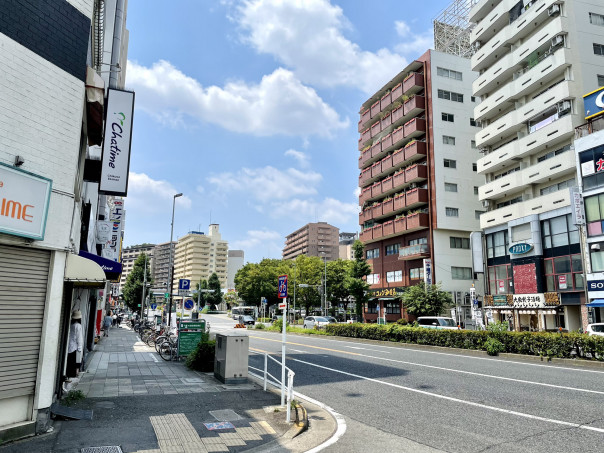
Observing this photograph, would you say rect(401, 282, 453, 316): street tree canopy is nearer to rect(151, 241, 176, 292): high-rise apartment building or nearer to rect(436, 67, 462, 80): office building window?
rect(436, 67, 462, 80): office building window

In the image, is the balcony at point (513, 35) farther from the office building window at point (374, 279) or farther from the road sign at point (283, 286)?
the road sign at point (283, 286)

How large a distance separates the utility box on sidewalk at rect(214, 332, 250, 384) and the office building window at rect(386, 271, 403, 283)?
3946cm

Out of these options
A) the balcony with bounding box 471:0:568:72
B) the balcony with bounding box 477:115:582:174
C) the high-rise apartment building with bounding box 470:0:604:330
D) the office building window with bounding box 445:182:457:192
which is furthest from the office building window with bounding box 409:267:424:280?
the balcony with bounding box 471:0:568:72

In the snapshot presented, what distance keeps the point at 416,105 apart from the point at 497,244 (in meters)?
19.1

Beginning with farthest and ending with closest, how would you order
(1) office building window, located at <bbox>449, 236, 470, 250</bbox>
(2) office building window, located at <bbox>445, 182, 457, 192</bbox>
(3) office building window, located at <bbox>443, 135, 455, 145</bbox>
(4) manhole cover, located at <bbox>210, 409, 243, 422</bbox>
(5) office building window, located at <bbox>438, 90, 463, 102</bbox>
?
(5) office building window, located at <bbox>438, 90, 463, 102</bbox>
(3) office building window, located at <bbox>443, 135, 455, 145</bbox>
(2) office building window, located at <bbox>445, 182, 457, 192</bbox>
(1) office building window, located at <bbox>449, 236, 470, 250</bbox>
(4) manhole cover, located at <bbox>210, 409, 243, 422</bbox>

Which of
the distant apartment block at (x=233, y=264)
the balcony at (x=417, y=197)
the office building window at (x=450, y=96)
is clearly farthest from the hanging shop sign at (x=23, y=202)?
the distant apartment block at (x=233, y=264)

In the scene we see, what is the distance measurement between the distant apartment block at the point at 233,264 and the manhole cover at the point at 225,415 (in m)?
155

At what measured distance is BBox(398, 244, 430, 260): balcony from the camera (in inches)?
1779

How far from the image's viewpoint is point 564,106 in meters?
32.2

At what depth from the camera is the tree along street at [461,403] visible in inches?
266

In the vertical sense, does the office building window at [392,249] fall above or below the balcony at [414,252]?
above

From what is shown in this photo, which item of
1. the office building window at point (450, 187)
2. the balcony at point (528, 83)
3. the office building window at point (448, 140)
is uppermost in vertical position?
the balcony at point (528, 83)

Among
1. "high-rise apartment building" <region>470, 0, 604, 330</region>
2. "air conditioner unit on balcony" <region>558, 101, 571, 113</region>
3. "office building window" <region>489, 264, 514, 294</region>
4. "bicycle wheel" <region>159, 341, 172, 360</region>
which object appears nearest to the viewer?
"bicycle wheel" <region>159, 341, 172, 360</region>

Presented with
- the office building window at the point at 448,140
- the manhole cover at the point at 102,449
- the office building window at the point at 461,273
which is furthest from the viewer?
the office building window at the point at 448,140
